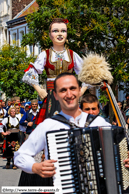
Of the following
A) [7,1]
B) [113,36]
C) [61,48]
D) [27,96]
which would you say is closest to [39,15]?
[113,36]

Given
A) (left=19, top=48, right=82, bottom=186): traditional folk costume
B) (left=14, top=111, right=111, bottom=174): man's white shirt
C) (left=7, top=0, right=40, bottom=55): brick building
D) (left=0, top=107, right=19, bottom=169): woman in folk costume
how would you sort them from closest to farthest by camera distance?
(left=14, top=111, right=111, bottom=174): man's white shirt < (left=19, top=48, right=82, bottom=186): traditional folk costume < (left=0, top=107, right=19, bottom=169): woman in folk costume < (left=7, top=0, right=40, bottom=55): brick building

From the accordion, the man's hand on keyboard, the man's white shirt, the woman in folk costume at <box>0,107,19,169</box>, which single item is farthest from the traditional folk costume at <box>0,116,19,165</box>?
the accordion

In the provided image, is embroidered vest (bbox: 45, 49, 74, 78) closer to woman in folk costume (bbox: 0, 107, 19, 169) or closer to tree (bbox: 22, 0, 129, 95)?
woman in folk costume (bbox: 0, 107, 19, 169)

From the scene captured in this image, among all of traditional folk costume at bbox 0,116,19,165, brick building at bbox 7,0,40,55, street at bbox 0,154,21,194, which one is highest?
brick building at bbox 7,0,40,55

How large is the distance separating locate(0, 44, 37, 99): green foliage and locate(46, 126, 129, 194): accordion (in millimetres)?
26165

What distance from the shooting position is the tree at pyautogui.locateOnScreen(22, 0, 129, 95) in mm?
15602

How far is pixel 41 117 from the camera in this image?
5801 millimetres

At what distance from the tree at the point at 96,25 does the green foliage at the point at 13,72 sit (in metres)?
12.9

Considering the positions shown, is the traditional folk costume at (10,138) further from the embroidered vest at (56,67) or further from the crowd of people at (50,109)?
the embroidered vest at (56,67)

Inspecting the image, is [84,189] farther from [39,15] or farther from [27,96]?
[27,96]

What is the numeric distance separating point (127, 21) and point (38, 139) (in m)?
12.9

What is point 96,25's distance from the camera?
15336 mm

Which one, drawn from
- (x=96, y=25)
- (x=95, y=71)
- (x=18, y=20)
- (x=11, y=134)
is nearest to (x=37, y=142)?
(x=95, y=71)

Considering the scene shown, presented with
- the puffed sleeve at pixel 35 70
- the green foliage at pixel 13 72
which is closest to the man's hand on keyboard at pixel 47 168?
the puffed sleeve at pixel 35 70
